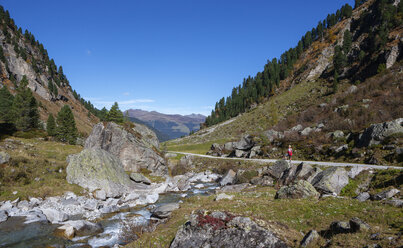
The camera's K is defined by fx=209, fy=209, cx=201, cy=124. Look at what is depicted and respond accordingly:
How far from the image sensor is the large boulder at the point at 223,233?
368 inches

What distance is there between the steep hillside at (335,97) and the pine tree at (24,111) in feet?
185

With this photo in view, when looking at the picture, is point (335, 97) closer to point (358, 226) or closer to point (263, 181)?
point (263, 181)

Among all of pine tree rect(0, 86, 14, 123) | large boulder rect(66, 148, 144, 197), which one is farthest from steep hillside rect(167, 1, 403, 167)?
pine tree rect(0, 86, 14, 123)

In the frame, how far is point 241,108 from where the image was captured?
15638cm

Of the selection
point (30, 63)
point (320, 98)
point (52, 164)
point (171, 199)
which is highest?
point (30, 63)

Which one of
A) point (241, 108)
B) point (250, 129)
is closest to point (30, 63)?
point (241, 108)

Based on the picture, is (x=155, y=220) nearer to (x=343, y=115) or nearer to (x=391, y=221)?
(x=391, y=221)

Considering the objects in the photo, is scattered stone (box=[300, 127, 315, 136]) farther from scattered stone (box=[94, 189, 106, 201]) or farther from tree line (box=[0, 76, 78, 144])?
tree line (box=[0, 76, 78, 144])

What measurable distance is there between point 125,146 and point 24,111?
46322 millimetres

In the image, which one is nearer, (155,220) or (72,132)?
(155,220)

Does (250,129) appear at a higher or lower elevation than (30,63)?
lower

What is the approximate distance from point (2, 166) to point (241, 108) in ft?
468

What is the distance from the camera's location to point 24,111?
63688 millimetres

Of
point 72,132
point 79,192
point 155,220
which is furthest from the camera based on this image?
point 72,132
